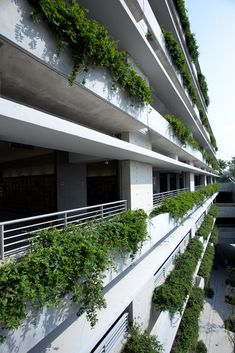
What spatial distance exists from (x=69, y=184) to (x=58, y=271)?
8.16 metres

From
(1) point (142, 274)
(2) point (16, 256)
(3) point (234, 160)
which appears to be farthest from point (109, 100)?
(3) point (234, 160)

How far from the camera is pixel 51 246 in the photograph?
4.40 metres

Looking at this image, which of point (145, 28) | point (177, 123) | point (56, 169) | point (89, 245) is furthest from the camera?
point (177, 123)

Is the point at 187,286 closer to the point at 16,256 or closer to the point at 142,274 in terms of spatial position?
the point at 142,274

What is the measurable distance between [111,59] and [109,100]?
1.14 metres

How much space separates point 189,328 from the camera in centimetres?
1325

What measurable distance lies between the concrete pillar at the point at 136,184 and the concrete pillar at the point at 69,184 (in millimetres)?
3214

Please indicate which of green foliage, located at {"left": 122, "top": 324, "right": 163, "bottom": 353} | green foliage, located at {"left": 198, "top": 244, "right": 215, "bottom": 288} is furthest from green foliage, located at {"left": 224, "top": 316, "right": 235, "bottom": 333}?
green foliage, located at {"left": 122, "top": 324, "right": 163, "bottom": 353}

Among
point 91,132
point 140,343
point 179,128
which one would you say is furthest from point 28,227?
point 179,128

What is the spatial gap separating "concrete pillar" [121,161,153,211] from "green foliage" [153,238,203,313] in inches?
152

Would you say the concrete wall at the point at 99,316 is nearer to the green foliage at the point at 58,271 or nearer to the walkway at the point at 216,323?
the green foliage at the point at 58,271

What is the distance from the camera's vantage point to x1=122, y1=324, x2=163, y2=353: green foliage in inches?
328

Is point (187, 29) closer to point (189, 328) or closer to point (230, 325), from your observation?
point (189, 328)

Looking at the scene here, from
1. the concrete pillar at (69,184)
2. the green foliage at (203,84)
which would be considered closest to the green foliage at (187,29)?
the green foliage at (203,84)
